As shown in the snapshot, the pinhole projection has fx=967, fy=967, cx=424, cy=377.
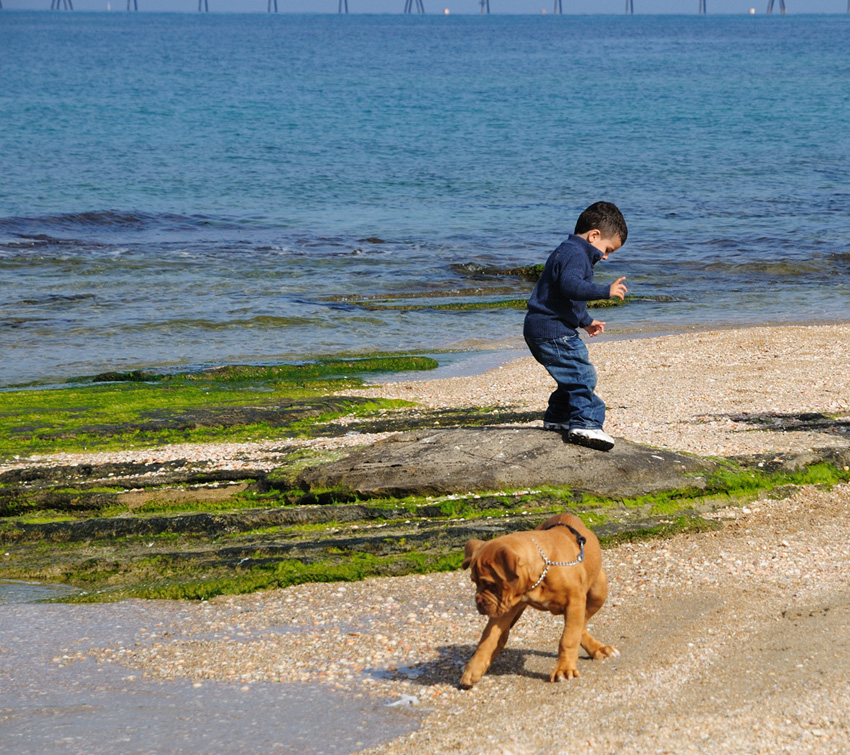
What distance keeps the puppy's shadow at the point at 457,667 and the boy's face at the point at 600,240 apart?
9.37ft

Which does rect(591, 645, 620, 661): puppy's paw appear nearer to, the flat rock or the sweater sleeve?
the flat rock

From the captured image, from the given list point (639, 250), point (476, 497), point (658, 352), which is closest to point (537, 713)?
point (476, 497)

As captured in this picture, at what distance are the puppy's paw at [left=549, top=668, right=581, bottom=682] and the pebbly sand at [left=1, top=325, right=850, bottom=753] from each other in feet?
0.25

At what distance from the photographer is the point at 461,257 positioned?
24.4m

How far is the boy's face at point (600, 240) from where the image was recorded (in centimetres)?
664

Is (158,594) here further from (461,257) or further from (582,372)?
(461,257)

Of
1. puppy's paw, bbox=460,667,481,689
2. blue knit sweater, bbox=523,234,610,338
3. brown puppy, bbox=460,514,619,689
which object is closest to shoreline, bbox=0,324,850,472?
blue knit sweater, bbox=523,234,610,338

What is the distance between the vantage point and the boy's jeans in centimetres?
689

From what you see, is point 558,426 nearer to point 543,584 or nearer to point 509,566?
point 543,584

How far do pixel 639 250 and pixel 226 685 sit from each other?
2224cm

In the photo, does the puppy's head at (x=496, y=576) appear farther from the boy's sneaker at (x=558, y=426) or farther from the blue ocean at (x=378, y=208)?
the blue ocean at (x=378, y=208)

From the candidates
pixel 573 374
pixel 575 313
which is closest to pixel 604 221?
pixel 575 313

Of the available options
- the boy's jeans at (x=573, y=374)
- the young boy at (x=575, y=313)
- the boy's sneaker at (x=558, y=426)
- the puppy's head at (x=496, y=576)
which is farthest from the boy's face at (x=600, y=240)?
the puppy's head at (x=496, y=576)

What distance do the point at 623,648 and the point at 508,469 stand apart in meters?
2.31
